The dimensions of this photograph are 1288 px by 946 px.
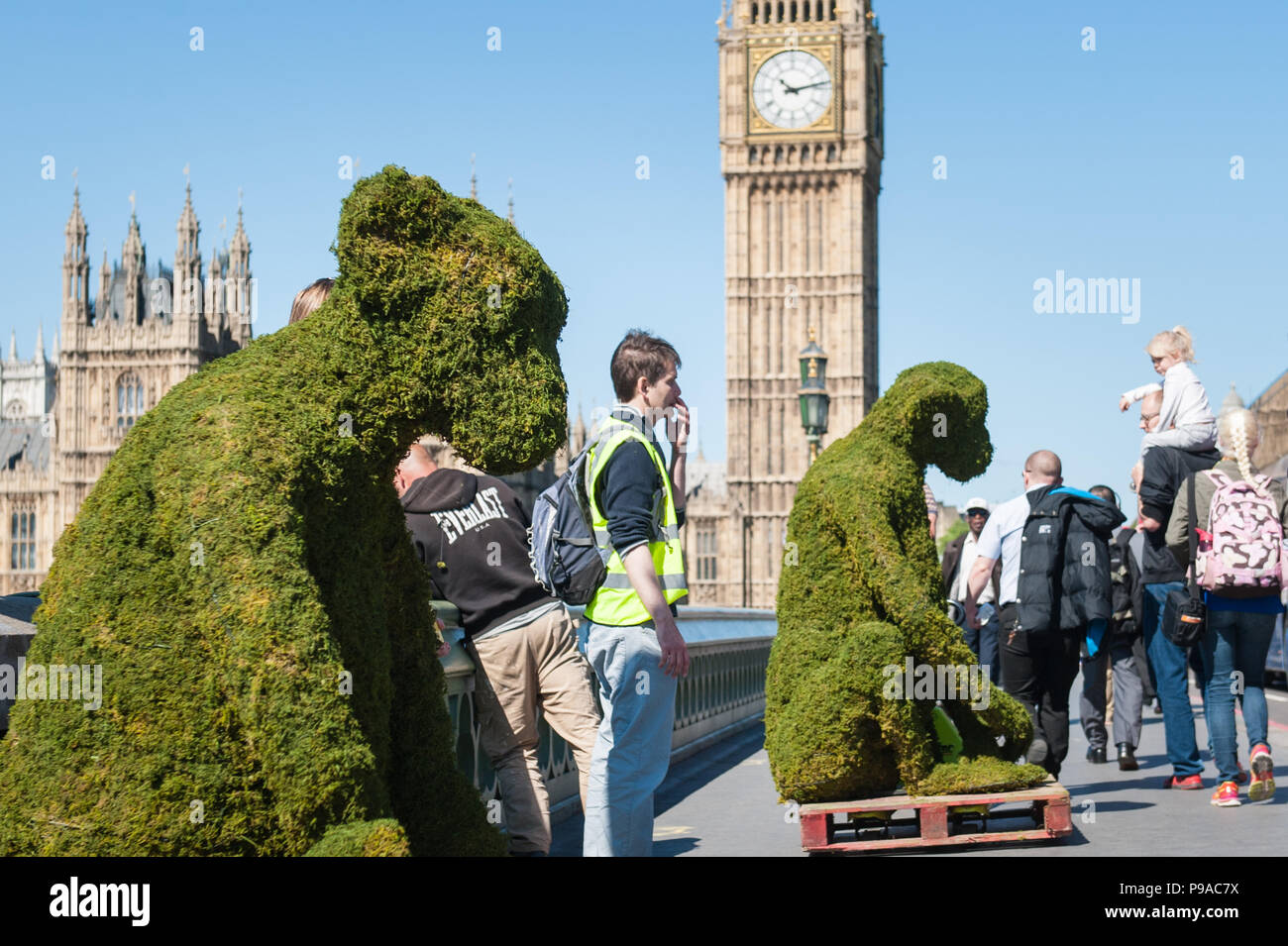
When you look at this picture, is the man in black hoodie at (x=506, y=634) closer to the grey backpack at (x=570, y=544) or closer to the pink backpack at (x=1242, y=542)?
the grey backpack at (x=570, y=544)

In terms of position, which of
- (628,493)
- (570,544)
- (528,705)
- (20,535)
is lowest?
(20,535)

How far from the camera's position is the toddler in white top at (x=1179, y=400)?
760cm

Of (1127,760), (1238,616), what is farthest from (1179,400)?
(1127,760)

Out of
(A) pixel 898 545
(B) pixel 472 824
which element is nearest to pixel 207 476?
(B) pixel 472 824

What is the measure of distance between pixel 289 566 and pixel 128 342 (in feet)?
211

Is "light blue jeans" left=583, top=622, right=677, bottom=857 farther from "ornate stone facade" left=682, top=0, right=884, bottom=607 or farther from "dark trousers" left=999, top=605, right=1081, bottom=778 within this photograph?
"ornate stone facade" left=682, top=0, right=884, bottom=607

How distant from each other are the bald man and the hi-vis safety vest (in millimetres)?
3201

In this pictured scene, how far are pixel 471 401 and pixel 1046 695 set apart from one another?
5.24 m

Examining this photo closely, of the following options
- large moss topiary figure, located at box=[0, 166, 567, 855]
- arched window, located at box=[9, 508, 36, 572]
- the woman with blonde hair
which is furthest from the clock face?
large moss topiary figure, located at box=[0, 166, 567, 855]

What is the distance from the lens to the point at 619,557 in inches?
178

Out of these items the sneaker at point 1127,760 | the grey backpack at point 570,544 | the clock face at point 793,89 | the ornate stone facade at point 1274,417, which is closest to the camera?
the grey backpack at point 570,544

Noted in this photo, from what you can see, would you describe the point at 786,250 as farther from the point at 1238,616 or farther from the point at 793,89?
the point at 1238,616

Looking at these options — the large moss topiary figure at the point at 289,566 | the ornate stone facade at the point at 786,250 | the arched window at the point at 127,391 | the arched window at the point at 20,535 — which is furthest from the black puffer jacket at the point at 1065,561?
the arched window at the point at 20,535
